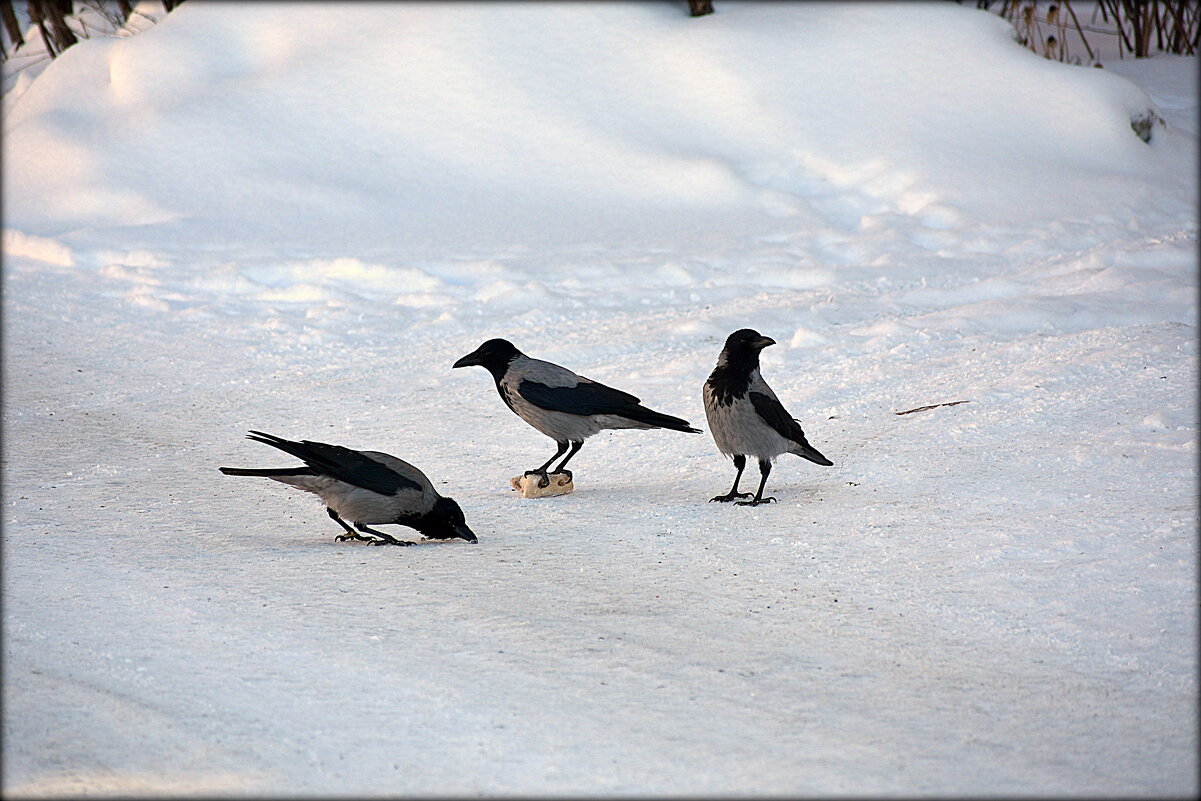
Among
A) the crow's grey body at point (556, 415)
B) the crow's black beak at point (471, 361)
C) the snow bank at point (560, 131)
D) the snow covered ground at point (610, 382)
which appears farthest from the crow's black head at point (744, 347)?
the snow bank at point (560, 131)

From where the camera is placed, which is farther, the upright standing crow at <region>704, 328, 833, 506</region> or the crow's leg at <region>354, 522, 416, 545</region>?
the upright standing crow at <region>704, 328, 833, 506</region>

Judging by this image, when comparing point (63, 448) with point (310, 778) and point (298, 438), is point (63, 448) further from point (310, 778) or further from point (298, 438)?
point (310, 778)

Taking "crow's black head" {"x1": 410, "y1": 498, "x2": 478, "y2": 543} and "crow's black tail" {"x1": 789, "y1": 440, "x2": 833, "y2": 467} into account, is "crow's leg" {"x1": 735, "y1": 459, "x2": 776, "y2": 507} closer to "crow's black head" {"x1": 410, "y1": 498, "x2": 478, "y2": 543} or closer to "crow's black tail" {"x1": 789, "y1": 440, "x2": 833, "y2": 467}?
"crow's black tail" {"x1": 789, "y1": 440, "x2": 833, "y2": 467}

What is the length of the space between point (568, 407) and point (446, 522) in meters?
0.94

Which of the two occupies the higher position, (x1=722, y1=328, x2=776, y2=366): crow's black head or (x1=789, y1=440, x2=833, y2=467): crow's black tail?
(x1=722, y1=328, x2=776, y2=366): crow's black head

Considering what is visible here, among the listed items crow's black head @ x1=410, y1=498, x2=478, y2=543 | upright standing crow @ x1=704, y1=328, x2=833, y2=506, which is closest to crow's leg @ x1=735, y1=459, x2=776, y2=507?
upright standing crow @ x1=704, y1=328, x2=833, y2=506

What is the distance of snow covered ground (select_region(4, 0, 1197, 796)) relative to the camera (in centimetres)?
279

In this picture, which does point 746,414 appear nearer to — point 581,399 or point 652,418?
point 652,418

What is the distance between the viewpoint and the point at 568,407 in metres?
5.03

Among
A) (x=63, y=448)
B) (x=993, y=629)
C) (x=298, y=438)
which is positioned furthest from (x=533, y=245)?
(x=993, y=629)

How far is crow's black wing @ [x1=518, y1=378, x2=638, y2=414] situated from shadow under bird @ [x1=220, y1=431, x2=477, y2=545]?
0.86 meters

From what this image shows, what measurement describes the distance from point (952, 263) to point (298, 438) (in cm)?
501

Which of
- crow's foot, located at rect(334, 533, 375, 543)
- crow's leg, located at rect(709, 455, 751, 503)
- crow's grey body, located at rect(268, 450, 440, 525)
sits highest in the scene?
crow's grey body, located at rect(268, 450, 440, 525)

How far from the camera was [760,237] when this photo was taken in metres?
9.37
